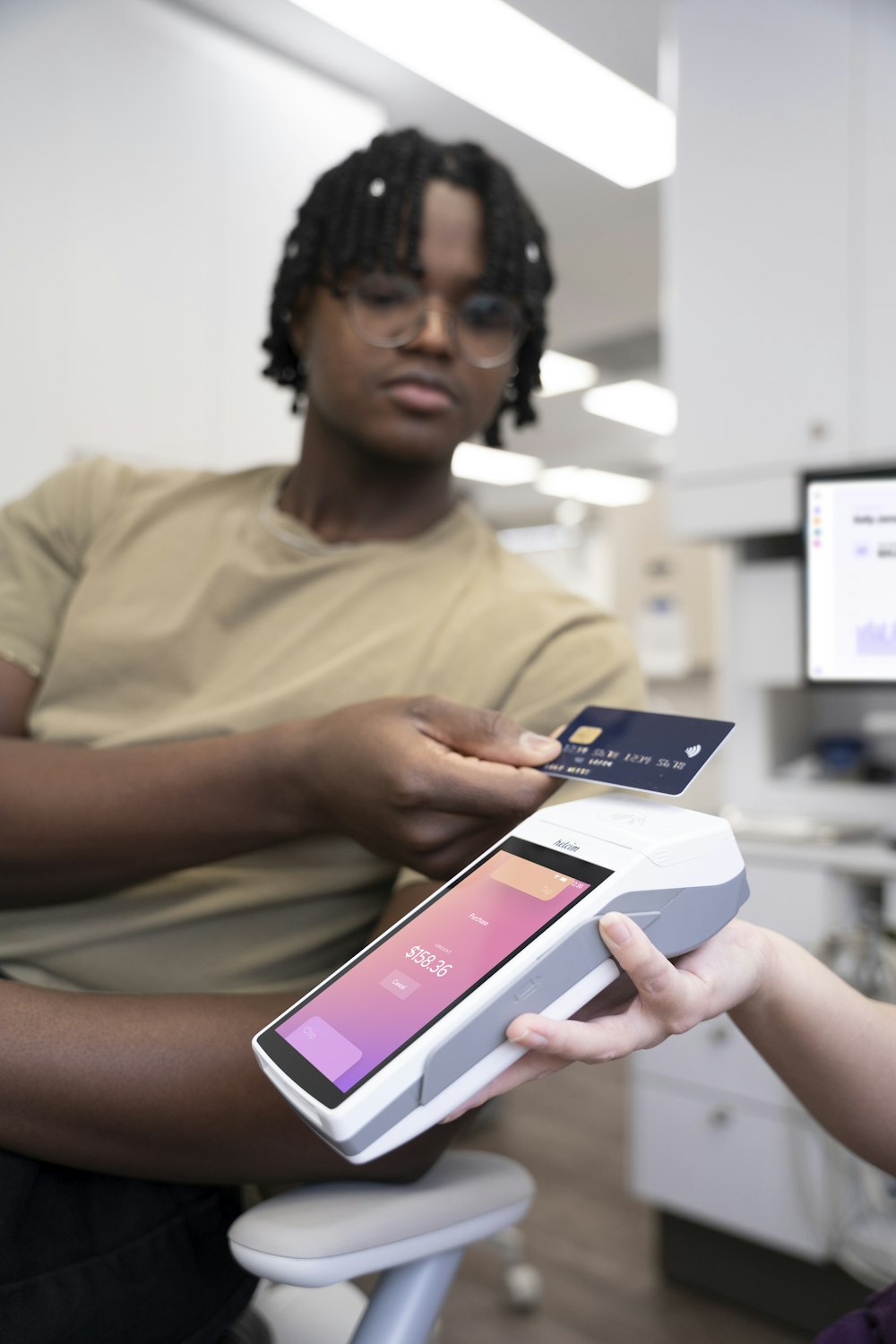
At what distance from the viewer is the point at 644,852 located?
1.54 ft

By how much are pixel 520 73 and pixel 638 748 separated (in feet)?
8.69

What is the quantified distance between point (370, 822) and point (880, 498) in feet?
1.34

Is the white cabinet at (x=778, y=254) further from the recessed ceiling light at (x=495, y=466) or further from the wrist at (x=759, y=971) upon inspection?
the recessed ceiling light at (x=495, y=466)

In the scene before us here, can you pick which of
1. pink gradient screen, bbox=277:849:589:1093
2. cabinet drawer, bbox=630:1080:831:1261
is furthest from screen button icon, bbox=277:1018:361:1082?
cabinet drawer, bbox=630:1080:831:1261

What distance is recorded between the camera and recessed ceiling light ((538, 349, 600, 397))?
16.5ft

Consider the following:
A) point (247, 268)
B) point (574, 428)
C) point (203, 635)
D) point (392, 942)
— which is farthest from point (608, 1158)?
point (574, 428)

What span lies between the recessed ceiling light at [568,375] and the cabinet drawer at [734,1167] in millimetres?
3700

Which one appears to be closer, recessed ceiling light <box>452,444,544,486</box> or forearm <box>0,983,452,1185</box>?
forearm <box>0,983,452,1185</box>

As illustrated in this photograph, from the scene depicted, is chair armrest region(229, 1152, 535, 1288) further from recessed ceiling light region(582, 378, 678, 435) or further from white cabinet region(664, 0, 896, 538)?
recessed ceiling light region(582, 378, 678, 435)

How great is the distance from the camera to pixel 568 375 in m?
5.30

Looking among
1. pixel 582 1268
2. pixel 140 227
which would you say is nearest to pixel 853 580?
pixel 582 1268

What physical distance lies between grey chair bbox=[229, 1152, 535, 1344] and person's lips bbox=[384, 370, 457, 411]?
2.03 feet

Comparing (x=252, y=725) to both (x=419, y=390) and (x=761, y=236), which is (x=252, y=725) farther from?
(x=761, y=236)

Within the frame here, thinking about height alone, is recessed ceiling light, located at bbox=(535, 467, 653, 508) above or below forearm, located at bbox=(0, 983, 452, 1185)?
above
